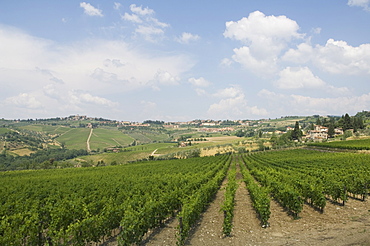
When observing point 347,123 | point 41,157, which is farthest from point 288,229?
point 41,157

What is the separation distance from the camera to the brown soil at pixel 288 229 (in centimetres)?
1274

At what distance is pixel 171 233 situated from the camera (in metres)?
15.5

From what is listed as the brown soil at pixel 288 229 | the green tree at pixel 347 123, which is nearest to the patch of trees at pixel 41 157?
the brown soil at pixel 288 229

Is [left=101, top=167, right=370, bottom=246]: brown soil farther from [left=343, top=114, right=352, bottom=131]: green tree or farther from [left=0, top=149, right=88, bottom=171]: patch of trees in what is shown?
[left=0, top=149, right=88, bottom=171]: patch of trees

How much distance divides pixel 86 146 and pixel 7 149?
50.0 metres

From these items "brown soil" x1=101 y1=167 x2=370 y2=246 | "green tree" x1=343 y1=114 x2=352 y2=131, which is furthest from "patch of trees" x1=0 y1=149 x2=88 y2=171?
"green tree" x1=343 y1=114 x2=352 y2=131

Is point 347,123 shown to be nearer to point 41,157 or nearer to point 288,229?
point 288,229

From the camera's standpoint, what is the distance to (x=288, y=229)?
15.0 m

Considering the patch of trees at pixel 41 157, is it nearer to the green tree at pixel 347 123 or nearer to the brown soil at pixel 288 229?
the brown soil at pixel 288 229

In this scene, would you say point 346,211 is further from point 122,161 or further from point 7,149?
point 7,149

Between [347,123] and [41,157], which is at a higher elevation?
[347,123]

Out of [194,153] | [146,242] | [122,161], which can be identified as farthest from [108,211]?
[122,161]

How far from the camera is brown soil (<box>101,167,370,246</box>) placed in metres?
12.7

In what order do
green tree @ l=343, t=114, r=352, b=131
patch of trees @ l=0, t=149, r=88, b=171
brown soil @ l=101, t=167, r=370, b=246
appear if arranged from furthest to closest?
patch of trees @ l=0, t=149, r=88, b=171 → green tree @ l=343, t=114, r=352, b=131 → brown soil @ l=101, t=167, r=370, b=246
